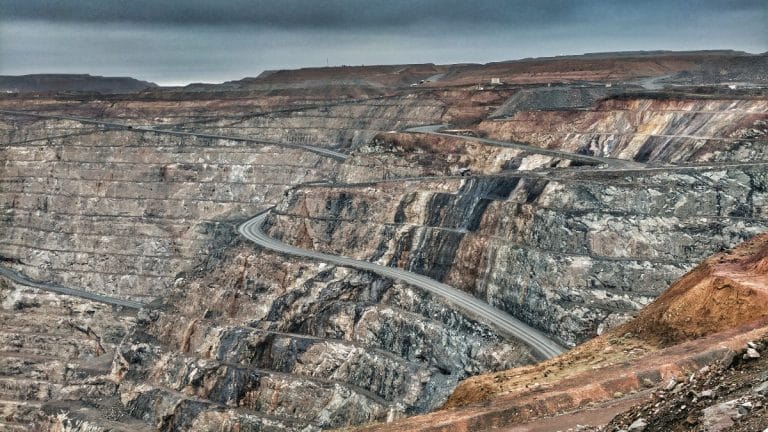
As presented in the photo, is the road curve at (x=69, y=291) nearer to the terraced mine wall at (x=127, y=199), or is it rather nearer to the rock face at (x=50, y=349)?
the rock face at (x=50, y=349)

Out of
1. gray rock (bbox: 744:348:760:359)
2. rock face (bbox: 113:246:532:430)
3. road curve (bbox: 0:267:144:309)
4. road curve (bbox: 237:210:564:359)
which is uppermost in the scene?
gray rock (bbox: 744:348:760:359)

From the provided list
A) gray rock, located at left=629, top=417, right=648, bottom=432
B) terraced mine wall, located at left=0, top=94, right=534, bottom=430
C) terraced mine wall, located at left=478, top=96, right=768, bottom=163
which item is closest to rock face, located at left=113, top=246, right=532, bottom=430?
terraced mine wall, located at left=0, top=94, right=534, bottom=430

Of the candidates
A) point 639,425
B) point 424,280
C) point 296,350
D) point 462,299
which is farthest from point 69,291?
point 639,425

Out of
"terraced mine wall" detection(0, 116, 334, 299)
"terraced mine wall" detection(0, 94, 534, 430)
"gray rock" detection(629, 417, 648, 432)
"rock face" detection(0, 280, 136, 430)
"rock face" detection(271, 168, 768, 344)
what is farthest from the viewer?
"terraced mine wall" detection(0, 116, 334, 299)

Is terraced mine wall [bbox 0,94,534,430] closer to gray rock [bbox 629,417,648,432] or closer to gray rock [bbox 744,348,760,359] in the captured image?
gray rock [bbox 744,348,760,359]

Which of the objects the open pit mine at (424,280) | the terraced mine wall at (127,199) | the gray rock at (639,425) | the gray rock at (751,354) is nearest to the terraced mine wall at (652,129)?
→ the open pit mine at (424,280)
